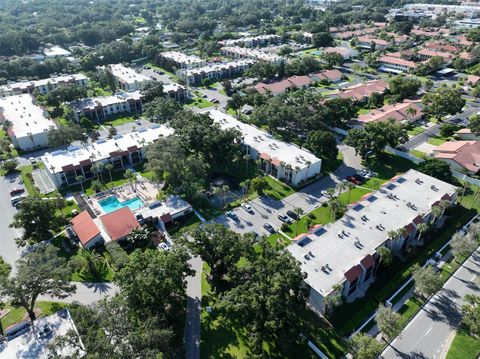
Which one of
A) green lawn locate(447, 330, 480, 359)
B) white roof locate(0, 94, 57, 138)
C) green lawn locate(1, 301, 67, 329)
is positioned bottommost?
green lawn locate(1, 301, 67, 329)

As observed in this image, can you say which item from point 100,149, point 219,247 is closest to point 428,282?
point 219,247

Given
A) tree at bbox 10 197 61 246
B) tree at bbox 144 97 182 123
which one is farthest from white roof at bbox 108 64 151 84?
tree at bbox 10 197 61 246

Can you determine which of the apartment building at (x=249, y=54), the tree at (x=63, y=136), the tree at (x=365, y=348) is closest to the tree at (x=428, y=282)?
the tree at (x=365, y=348)

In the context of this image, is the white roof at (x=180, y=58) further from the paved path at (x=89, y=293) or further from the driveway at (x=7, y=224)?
the paved path at (x=89, y=293)

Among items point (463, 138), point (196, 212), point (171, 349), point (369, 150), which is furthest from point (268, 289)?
point (463, 138)

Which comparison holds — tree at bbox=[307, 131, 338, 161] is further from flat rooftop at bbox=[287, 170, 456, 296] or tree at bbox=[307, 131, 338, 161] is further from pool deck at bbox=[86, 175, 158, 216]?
pool deck at bbox=[86, 175, 158, 216]

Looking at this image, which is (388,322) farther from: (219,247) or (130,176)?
(130,176)
